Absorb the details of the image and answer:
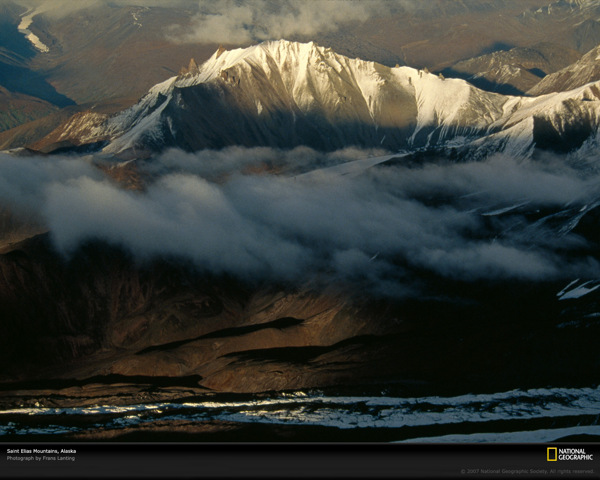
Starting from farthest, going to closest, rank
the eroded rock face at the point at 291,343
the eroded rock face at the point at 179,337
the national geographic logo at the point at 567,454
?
the eroded rock face at the point at 179,337, the eroded rock face at the point at 291,343, the national geographic logo at the point at 567,454

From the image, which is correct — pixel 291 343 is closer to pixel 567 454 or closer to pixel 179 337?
pixel 179 337

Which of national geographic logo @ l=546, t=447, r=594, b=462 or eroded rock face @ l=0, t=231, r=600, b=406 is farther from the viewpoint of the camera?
eroded rock face @ l=0, t=231, r=600, b=406

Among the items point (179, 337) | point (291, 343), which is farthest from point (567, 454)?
point (179, 337)

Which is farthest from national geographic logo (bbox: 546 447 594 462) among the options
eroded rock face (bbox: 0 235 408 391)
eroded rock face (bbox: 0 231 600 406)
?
eroded rock face (bbox: 0 235 408 391)

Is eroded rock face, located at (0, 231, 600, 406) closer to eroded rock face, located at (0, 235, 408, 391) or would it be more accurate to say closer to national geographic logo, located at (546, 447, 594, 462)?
eroded rock face, located at (0, 235, 408, 391)

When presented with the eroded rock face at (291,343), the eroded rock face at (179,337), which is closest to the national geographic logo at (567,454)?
the eroded rock face at (291,343)

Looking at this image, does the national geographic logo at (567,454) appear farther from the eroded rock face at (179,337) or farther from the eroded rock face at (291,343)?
the eroded rock face at (179,337)

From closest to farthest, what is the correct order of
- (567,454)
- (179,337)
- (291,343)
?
(567,454) → (291,343) → (179,337)

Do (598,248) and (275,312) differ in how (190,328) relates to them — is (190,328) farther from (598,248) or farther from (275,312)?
(598,248)

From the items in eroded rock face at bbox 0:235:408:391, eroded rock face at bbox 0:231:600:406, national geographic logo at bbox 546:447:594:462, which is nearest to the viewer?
national geographic logo at bbox 546:447:594:462
